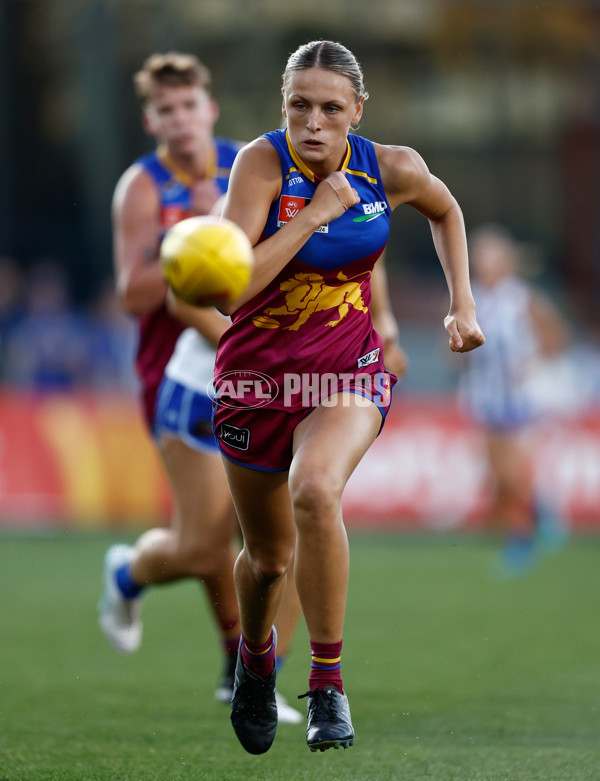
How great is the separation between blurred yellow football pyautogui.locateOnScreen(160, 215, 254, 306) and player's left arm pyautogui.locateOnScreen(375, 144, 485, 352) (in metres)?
0.89

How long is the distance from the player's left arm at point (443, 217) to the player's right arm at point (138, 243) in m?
1.69

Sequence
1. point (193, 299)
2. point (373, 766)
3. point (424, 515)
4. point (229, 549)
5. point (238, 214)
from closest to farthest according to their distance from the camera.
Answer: point (193, 299) → point (238, 214) → point (373, 766) → point (229, 549) → point (424, 515)

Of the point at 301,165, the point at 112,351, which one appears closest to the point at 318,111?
the point at 301,165

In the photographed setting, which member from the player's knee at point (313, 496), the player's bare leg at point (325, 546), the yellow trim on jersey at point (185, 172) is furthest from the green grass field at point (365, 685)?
the yellow trim on jersey at point (185, 172)

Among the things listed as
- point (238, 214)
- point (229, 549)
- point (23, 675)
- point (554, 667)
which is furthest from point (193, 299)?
point (554, 667)

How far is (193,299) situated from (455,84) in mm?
19076

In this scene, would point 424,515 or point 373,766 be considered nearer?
point 373,766

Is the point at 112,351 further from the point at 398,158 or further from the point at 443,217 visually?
the point at 398,158

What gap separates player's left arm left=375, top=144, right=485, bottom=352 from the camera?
14.6 ft

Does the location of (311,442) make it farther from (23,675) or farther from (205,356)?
(23,675)

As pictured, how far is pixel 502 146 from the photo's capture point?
22.1 metres

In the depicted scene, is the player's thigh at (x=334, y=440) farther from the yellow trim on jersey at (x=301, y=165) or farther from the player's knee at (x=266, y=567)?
the yellow trim on jersey at (x=301, y=165)

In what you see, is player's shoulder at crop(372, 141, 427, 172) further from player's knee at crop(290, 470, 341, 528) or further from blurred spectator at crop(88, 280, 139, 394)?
blurred spectator at crop(88, 280, 139, 394)

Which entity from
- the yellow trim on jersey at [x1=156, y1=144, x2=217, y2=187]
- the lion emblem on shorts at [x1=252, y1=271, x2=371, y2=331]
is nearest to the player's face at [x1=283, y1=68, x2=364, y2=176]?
Result: the lion emblem on shorts at [x1=252, y1=271, x2=371, y2=331]
